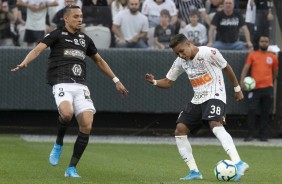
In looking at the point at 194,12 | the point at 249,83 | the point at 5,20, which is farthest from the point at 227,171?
the point at 5,20

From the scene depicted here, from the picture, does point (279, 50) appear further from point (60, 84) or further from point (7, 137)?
point (60, 84)

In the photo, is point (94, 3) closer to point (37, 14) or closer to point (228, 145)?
point (37, 14)

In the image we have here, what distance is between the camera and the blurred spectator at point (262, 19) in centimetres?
2091

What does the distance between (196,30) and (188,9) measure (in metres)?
0.60

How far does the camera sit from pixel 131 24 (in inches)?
814

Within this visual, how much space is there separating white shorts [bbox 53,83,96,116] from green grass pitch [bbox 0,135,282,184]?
984 mm

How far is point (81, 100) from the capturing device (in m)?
12.1

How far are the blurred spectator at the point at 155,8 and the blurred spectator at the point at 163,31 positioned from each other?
185mm

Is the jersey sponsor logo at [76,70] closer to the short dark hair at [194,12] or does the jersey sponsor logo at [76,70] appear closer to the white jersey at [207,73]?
the white jersey at [207,73]

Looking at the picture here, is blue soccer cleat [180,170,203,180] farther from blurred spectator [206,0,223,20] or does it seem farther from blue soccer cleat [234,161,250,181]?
blurred spectator [206,0,223,20]

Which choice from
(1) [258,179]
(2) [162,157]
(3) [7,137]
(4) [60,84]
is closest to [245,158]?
(2) [162,157]

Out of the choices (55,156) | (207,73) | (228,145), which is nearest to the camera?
(228,145)

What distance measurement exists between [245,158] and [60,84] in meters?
5.38

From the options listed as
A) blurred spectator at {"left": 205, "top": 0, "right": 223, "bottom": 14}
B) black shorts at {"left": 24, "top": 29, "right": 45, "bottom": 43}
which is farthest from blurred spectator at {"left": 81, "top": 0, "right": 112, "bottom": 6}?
blurred spectator at {"left": 205, "top": 0, "right": 223, "bottom": 14}
